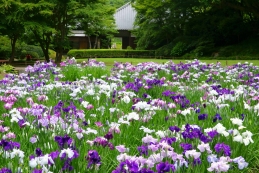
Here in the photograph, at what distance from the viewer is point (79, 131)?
275cm

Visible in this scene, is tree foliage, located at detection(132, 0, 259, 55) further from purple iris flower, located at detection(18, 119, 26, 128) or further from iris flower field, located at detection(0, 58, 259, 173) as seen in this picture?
purple iris flower, located at detection(18, 119, 26, 128)

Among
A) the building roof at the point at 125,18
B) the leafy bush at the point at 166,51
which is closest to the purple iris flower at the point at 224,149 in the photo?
the leafy bush at the point at 166,51

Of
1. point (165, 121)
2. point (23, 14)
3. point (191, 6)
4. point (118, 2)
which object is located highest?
point (118, 2)

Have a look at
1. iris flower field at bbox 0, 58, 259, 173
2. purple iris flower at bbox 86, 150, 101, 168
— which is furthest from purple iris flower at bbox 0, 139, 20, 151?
purple iris flower at bbox 86, 150, 101, 168

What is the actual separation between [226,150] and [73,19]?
21684 mm

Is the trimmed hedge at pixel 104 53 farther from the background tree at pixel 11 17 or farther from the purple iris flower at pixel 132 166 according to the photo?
the purple iris flower at pixel 132 166

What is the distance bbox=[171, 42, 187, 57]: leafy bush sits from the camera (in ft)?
105

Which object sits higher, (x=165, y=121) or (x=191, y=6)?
(x=191, y=6)

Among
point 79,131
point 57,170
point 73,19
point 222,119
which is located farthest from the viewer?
point 73,19

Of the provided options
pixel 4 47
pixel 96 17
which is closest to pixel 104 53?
pixel 4 47

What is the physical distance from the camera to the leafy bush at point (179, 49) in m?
32.1

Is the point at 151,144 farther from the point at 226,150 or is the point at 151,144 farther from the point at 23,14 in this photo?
the point at 23,14

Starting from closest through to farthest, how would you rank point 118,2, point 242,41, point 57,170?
1. point 57,170
2. point 242,41
3. point 118,2

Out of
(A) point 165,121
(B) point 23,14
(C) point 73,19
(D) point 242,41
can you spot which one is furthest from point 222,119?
(D) point 242,41
